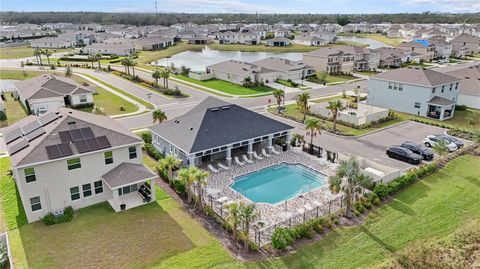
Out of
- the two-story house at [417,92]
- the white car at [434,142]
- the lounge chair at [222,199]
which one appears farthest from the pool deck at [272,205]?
the two-story house at [417,92]

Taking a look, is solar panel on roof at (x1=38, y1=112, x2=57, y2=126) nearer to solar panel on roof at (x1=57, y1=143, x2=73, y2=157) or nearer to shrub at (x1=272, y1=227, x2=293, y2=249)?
solar panel on roof at (x1=57, y1=143, x2=73, y2=157)

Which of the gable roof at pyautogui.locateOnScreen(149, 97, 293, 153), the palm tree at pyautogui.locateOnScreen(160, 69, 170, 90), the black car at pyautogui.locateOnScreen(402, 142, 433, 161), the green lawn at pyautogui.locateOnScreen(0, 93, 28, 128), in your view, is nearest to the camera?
the gable roof at pyautogui.locateOnScreen(149, 97, 293, 153)

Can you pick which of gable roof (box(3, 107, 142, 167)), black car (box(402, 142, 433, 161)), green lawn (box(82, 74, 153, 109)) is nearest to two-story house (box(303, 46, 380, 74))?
green lawn (box(82, 74, 153, 109))

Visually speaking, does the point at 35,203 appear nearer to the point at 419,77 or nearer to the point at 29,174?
the point at 29,174

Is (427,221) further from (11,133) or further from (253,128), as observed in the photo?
(11,133)

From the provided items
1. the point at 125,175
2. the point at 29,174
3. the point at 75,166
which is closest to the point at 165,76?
the point at 125,175

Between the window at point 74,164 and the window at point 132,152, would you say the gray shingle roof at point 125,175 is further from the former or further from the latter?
the window at point 74,164
